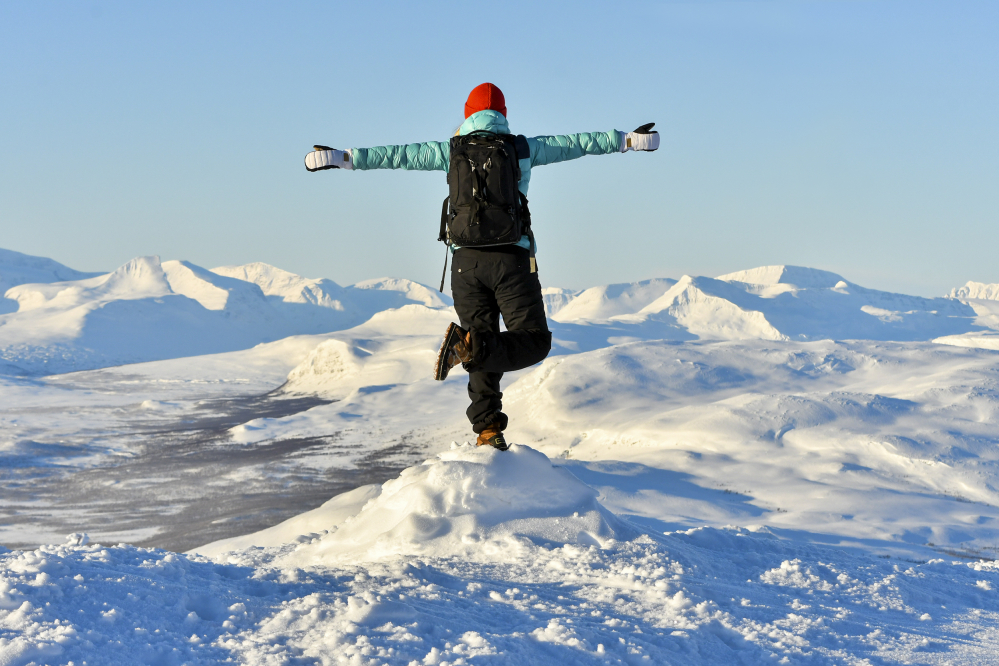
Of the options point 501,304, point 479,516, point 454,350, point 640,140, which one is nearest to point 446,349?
point 454,350

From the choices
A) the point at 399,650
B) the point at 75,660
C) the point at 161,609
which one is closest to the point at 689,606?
the point at 399,650

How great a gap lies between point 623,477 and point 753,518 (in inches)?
158

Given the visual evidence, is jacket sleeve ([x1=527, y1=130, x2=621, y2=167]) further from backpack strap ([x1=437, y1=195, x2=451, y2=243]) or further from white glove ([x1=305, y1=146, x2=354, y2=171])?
white glove ([x1=305, y1=146, x2=354, y2=171])

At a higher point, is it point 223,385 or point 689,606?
point 689,606

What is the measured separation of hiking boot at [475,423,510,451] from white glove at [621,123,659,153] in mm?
2192

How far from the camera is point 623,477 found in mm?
15008

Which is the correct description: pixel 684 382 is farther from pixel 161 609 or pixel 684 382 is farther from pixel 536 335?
pixel 161 609

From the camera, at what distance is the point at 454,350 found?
4.41 metres

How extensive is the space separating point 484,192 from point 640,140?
1248 mm

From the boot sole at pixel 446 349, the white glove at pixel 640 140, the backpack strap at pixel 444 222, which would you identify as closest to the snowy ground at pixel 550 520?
the boot sole at pixel 446 349

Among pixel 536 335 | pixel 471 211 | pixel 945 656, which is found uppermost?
pixel 471 211

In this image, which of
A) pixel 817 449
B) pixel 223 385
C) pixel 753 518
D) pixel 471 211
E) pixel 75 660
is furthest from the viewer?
pixel 223 385

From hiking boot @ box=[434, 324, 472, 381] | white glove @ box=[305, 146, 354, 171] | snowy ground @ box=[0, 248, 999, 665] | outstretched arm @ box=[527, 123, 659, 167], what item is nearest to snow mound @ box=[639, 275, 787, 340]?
snowy ground @ box=[0, 248, 999, 665]

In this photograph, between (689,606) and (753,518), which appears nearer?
(689,606)
